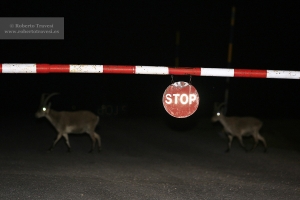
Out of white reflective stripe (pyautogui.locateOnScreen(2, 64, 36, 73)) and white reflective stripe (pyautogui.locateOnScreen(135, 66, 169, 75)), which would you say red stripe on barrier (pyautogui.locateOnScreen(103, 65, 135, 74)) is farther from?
white reflective stripe (pyautogui.locateOnScreen(2, 64, 36, 73))

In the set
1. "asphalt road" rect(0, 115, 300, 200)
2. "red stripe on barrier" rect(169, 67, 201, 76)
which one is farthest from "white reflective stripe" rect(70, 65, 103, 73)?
"asphalt road" rect(0, 115, 300, 200)

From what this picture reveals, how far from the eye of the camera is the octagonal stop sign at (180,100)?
495cm

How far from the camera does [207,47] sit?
31.2 meters

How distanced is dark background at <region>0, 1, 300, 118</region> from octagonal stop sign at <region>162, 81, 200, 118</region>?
1373 centimetres

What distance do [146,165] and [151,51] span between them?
23809mm

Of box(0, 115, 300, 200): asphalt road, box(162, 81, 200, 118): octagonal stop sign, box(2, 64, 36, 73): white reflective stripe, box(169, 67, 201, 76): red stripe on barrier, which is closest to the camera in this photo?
box(2, 64, 36, 73): white reflective stripe

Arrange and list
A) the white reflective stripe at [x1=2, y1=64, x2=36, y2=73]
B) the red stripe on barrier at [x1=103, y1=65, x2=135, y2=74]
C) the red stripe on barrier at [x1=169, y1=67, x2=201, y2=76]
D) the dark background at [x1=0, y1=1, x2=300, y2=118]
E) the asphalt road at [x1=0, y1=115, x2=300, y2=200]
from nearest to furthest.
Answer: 1. the white reflective stripe at [x1=2, y1=64, x2=36, y2=73]
2. the red stripe on barrier at [x1=103, y1=65, x2=135, y2=74]
3. the red stripe on barrier at [x1=169, y1=67, x2=201, y2=76]
4. the asphalt road at [x1=0, y1=115, x2=300, y2=200]
5. the dark background at [x1=0, y1=1, x2=300, y2=118]

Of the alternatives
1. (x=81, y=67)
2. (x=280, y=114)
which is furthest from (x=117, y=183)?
(x=280, y=114)

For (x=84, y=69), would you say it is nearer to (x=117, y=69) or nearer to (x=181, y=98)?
(x=117, y=69)

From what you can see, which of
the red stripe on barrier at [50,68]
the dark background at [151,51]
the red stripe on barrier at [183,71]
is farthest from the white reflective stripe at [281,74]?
the dark background at [151,51]

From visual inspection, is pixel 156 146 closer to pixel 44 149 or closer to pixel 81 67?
pixel 44 149

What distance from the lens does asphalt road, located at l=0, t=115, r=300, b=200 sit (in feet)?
19.4

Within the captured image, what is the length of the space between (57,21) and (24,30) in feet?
8.73

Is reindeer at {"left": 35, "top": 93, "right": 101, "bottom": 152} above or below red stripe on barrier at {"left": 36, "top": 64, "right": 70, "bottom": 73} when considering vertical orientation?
below
